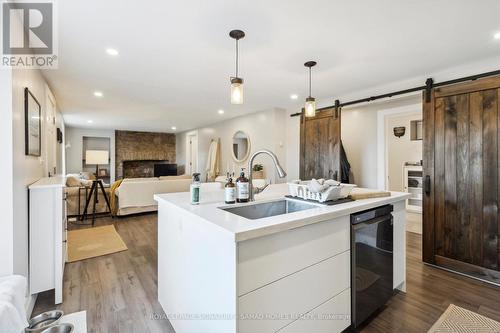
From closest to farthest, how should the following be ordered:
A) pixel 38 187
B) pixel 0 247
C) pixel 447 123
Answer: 1. pixel 0 247
2. pixel 38 187
3. pixel 447 123

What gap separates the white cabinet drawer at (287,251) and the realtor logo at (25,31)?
2.06m

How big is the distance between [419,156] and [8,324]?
6851mm

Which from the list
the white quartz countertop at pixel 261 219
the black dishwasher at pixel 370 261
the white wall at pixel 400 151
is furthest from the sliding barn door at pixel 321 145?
the white wall at pixel 400 151

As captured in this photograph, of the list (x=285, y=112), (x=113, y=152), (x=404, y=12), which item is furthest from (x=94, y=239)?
(x=113, y=152)

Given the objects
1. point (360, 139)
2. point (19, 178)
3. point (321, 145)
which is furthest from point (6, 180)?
point (360, 139)

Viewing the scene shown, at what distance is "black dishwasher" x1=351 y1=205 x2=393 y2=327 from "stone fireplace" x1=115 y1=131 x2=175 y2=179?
9391 mm

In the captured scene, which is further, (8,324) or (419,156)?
(419,156)

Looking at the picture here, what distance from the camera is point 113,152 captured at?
902 cm

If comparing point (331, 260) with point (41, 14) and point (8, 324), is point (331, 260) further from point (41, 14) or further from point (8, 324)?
point (41, 14)

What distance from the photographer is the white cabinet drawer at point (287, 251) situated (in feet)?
3.49

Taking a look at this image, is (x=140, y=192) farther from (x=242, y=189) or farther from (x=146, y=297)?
(x=242, y=189)

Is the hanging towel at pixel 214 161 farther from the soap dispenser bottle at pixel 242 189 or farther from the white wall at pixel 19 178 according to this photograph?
the soap dispenser bottle at pixel 242 189

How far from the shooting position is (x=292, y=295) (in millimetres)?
1251

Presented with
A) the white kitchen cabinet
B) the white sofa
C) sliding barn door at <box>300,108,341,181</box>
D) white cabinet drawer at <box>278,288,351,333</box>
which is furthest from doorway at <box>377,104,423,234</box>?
the white kitchen cabinet
